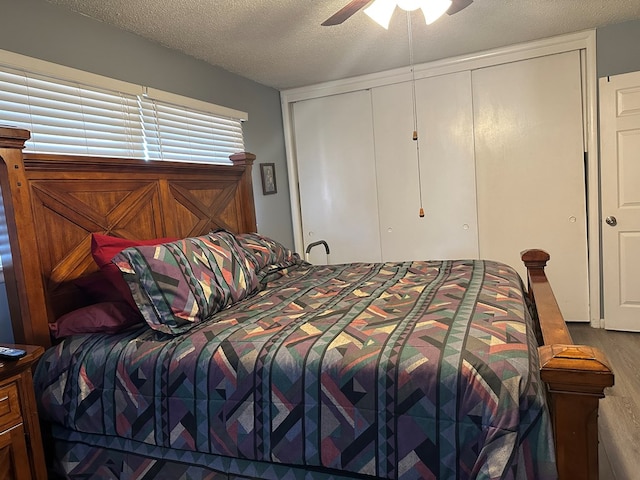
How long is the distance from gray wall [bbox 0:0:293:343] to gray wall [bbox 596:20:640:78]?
8.83ft

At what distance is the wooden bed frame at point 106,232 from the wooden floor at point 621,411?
2.47 feet

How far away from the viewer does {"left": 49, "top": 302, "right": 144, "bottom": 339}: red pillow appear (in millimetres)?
1794

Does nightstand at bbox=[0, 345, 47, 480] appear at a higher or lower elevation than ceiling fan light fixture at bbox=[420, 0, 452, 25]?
lower

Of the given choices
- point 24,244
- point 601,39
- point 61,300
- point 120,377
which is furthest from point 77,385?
point 601,39

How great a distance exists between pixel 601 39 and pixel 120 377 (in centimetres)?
386

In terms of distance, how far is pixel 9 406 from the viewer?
147 cm

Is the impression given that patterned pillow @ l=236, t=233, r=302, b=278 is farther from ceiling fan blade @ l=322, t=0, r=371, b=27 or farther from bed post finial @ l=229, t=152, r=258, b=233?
ceiling fan blade @ l=322, t=0, r=371, b=27

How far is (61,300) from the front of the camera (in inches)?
76.4

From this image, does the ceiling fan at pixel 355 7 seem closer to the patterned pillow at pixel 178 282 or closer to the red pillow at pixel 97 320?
the patterned pillow at pixel 178 282

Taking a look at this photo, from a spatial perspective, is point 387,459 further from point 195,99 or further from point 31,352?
point 195,99

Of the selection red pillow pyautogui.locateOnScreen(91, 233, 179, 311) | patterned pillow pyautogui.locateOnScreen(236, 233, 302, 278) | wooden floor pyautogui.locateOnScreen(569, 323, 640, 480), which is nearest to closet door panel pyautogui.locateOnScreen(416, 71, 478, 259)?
wooden floor pyautogui.locateOnScreen(569, 323, 640, 480)

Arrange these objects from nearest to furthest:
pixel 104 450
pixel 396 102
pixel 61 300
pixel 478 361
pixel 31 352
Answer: pixel 478 361 → pixel 31 352 → pixel 104 450 → pixel 61 300 → pixel 396 102

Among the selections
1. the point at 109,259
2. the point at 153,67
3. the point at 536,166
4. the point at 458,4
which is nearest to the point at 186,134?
the point at 153,67

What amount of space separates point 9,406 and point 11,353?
0.59 ft
